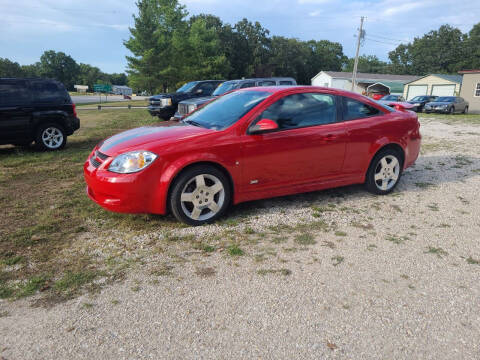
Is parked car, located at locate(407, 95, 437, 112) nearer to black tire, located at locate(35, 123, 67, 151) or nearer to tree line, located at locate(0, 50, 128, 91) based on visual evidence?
black tire, located at locate(35, 123, 67, 151)

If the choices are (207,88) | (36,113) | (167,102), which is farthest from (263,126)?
(207,88)

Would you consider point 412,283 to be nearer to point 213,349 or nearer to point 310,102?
point 213,349

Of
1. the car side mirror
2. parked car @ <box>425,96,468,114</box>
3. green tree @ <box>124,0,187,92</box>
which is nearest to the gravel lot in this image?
the car side mirror

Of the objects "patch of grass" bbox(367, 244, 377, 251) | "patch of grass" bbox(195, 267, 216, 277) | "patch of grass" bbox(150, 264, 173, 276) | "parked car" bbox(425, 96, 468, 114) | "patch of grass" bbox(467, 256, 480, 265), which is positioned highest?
→ "parked car" bbox(425, 96, 468, 114)

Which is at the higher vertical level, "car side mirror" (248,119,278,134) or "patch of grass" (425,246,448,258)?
"car side mirror" (248,119,278,134)

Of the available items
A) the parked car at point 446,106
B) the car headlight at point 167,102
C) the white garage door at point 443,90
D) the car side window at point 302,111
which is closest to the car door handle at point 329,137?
the car side window at point 302,111

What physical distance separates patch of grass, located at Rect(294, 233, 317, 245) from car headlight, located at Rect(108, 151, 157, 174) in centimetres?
177

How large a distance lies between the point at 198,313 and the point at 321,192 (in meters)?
3.34

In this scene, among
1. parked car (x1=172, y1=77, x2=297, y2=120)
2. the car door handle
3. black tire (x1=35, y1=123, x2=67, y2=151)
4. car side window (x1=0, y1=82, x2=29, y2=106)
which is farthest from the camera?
parked car (x1=172, y1=77, x2=297, y2=120)

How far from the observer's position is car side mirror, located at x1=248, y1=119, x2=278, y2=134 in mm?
4008

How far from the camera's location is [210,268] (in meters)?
3.12

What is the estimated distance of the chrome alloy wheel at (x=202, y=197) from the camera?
3918 millimetres

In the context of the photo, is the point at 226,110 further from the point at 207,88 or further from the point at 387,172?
the point at 207,88

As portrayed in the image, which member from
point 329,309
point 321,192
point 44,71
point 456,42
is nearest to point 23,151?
point 321,192
